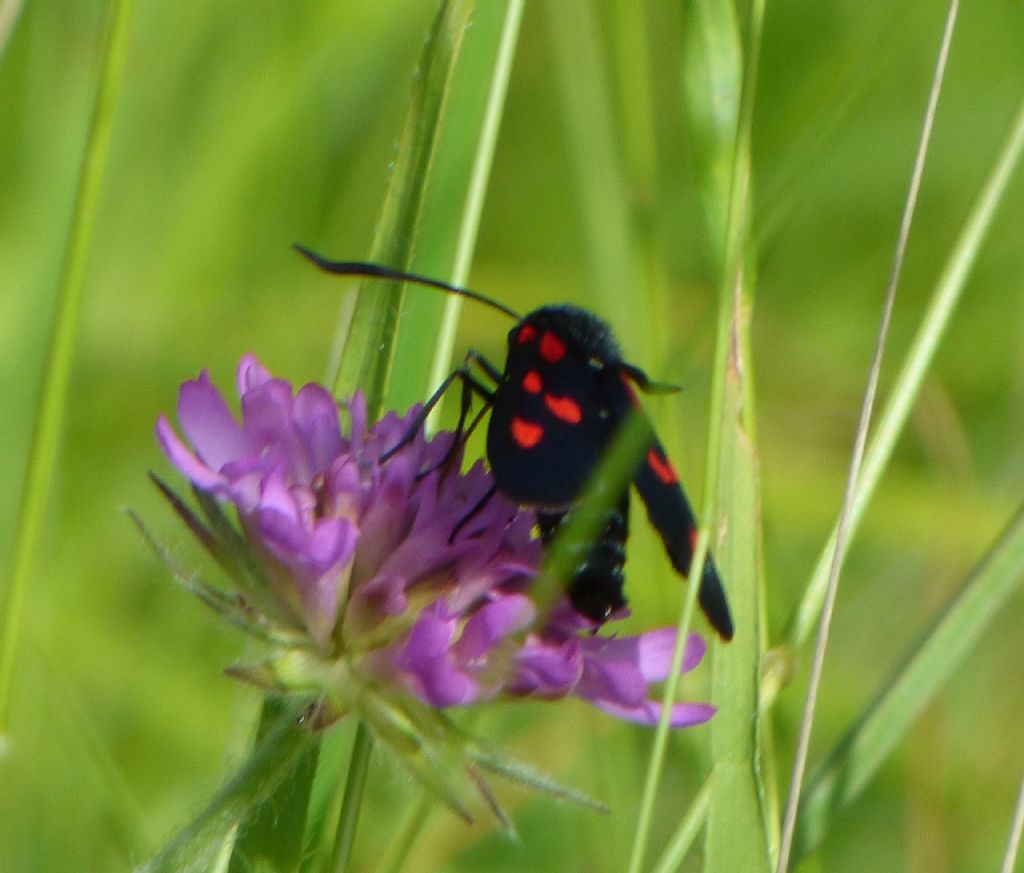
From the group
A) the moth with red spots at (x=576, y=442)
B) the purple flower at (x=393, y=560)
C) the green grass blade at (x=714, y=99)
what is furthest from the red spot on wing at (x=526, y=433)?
the green grass blade at (x=714, y=99)

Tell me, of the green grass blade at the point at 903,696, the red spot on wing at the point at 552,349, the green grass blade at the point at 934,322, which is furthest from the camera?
the green grass blade at the point at 934,322

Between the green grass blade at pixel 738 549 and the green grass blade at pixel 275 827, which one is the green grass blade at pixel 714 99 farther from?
the green grass blade at pixel 275 827

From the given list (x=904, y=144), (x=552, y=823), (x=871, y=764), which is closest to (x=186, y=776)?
(x=552, y=823)

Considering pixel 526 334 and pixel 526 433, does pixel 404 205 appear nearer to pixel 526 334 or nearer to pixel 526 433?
pixel 526 334

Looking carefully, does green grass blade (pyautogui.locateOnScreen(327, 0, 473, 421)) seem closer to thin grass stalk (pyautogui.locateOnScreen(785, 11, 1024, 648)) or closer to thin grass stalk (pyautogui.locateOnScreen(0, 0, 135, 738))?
thin grass stalk (pyautogui.locateOnScreen(0, 0, 135, 738))

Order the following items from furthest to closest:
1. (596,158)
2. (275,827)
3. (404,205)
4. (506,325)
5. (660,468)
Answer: (506,325)
(596,158)
(404,205)
(275,827)
(660,468)

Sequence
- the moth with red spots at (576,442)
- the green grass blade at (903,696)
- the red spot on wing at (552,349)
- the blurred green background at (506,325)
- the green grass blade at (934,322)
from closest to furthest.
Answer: the moth with red spots at (576,442), the red spot on wing at (552,349), the green grass blade at (903,696), the green grass blade at (934,322), the blurred green background at (506,325)

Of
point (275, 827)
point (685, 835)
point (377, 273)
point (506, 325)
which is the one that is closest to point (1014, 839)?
point (685, 835)
